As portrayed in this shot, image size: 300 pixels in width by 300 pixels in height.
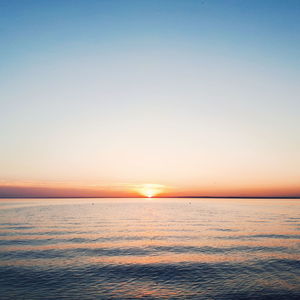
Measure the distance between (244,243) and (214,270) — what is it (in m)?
18.3

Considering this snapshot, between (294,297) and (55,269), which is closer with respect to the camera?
(294,297)

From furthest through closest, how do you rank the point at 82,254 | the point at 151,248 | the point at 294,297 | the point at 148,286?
the point at 151,248 < the point at 82,254 < the point at 148,286 < the point at 294,297

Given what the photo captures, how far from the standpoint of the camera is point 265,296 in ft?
69.1

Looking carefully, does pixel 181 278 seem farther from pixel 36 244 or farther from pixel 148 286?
pixel 36 244

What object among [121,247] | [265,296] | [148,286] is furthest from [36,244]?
[265,296]

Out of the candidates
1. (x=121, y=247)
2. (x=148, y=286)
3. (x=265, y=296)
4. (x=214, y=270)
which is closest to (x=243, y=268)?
(x=214, y=270)

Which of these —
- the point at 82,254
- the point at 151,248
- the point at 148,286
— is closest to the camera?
the point at 148,286

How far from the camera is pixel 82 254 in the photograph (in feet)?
116

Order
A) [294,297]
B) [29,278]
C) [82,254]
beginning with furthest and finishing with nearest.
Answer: [82,254]
[29,278]
[294,297]

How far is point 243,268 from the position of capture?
28.8 meters

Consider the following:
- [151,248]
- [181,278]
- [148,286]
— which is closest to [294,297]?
[181,278]

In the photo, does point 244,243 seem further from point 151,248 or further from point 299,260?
point 151,248

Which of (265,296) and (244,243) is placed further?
(244,243)

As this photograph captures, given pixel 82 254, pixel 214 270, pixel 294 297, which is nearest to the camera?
pixel 294 297
